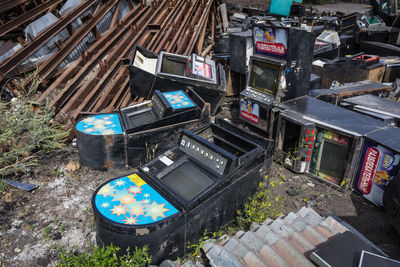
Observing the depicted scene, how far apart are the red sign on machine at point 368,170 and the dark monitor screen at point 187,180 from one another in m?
2.76

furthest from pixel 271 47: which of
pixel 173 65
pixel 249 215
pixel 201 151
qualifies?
pixel 249 215

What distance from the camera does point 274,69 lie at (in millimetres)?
5840

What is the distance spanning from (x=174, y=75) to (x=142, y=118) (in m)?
1.49

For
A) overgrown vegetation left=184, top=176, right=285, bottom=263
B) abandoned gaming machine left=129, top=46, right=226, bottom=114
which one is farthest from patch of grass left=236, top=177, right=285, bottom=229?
abandoned gaming machine left=129, top=46, right=226, bottom=114

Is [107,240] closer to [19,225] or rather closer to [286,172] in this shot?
[19,225]

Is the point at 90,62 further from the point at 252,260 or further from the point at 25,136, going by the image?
the point at 252,260

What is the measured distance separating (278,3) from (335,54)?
8.48 m

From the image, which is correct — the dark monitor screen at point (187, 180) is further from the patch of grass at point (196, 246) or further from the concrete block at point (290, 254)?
the concrete block at point (290, 254)

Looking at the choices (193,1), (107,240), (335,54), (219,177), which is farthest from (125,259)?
(193,1)

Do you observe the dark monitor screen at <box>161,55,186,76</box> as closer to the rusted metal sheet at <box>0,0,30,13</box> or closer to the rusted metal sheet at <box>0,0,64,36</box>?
the rusted metal sheet at <box>0,0,64,36</box>

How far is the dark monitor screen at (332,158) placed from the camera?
483 centimetres

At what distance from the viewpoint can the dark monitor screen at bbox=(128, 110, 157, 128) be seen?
5289 mm

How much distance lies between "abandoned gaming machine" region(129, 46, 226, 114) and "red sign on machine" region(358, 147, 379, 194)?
346cm

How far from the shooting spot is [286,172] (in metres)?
5.64
